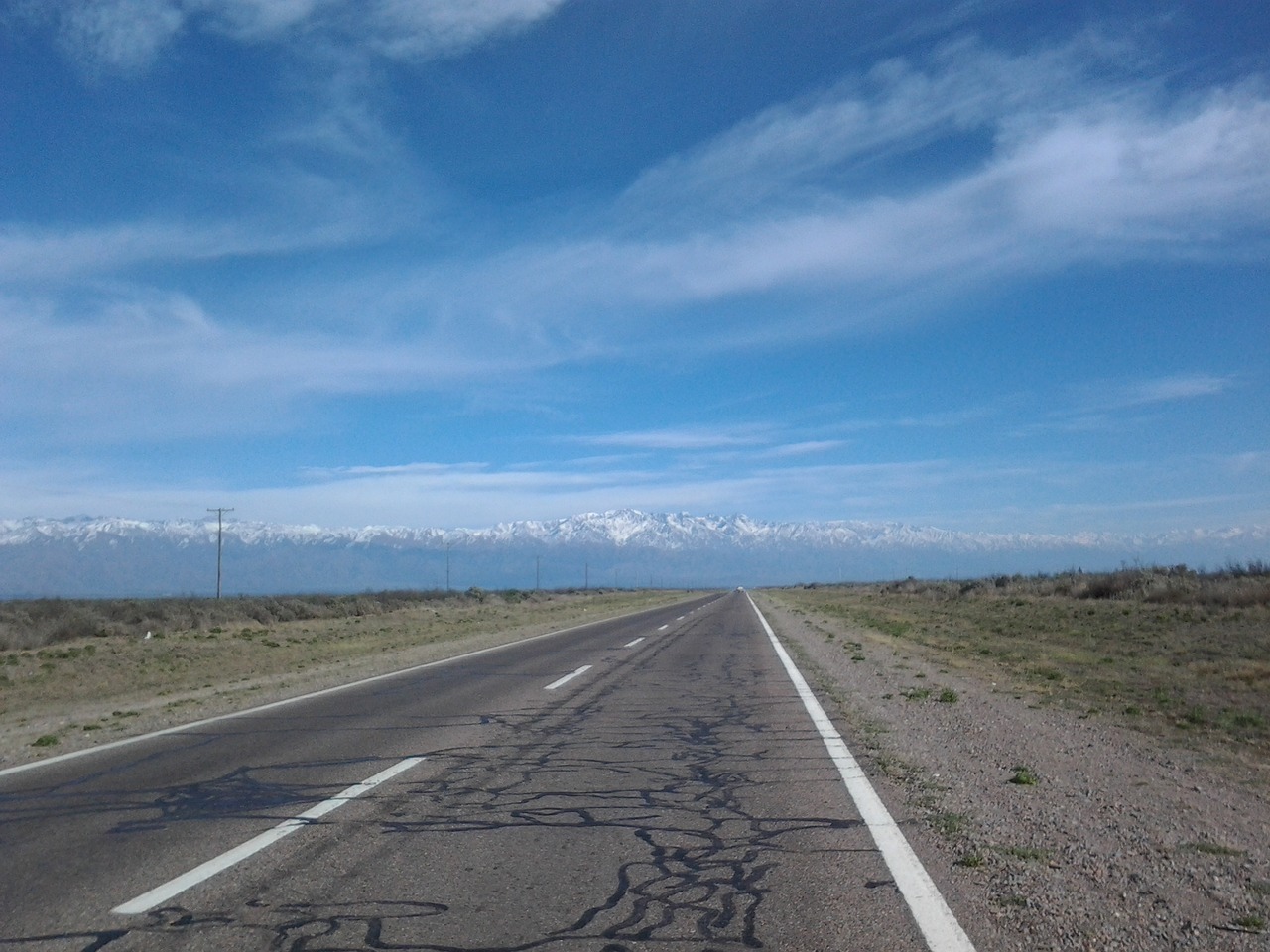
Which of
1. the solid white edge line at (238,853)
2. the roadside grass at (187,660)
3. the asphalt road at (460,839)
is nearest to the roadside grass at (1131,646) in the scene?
the asphalt road at (460,839)

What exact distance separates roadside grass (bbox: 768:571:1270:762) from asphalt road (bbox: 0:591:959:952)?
614 centimetres

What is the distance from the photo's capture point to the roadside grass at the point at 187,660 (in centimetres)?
1505

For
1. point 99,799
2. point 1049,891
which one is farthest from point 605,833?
point 99,799

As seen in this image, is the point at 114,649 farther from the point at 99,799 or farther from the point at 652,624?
the point at 99,799

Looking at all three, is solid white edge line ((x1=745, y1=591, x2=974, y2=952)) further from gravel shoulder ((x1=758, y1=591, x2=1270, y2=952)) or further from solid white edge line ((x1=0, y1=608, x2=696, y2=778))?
solid white edge line ((x1=0, y1=608, x2=696, y2=778))

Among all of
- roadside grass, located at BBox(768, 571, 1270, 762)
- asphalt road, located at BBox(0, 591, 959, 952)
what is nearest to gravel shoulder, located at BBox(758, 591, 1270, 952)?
asphalt road, located at BBox(0, 591, 959, 952)

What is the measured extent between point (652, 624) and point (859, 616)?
11399mm

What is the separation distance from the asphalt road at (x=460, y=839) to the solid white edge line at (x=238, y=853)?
44 mm

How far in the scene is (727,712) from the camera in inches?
495

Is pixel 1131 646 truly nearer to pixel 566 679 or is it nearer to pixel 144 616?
pixel 566 679

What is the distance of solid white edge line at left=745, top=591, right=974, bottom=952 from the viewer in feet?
15.5

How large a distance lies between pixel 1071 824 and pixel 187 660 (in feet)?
84.1

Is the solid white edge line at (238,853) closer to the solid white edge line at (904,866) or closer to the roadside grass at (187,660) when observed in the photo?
the solid white edge line at (904,866)

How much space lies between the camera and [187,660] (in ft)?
88.5
